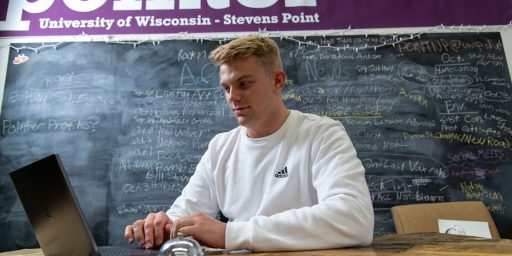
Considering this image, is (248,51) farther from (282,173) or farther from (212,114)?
(212,114)

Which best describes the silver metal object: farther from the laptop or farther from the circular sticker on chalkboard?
the circular sticker on chalkboard

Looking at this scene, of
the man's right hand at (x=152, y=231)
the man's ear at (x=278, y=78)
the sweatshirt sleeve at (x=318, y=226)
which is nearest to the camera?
the sweatshirt sleeve at (x=318, y=226)

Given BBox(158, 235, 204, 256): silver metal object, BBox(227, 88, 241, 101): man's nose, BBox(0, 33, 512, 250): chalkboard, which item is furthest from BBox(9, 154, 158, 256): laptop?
BBox(0, 33, 512, 250): chalkboard

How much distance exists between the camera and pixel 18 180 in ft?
2.63

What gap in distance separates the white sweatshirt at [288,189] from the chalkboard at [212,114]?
1089 millimetres

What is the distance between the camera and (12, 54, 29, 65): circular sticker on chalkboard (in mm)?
2658

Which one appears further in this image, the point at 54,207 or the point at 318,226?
the point at 318,226

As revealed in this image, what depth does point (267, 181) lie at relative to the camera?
1304 mm

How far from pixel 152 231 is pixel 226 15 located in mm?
2195

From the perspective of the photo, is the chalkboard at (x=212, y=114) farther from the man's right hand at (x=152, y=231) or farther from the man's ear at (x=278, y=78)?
the man's right hand at (x=152, y=231)

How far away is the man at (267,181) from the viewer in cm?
86

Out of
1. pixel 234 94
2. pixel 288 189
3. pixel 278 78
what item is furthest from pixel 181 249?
pixel 278 78

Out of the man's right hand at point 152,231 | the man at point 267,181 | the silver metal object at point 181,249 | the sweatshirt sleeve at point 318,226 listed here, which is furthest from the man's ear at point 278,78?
the silver metal object at point 181,249

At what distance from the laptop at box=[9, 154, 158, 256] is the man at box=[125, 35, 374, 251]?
22 cm
